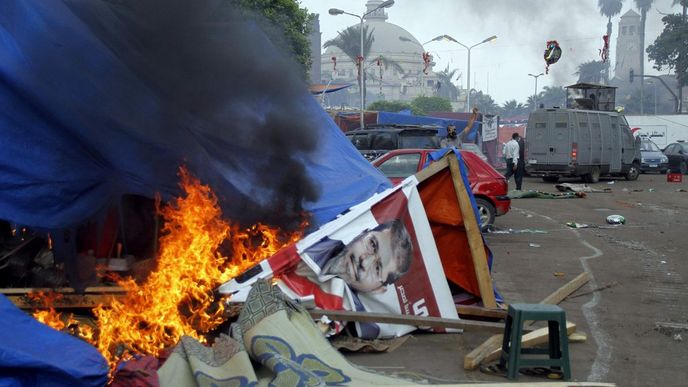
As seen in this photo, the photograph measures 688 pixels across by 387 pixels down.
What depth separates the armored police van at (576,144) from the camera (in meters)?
24.9

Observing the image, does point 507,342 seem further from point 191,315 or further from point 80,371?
point 80,371

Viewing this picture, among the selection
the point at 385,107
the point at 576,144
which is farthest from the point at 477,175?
the point at 385,107

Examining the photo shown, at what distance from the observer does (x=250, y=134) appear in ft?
21.9

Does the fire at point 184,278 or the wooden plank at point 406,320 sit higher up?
the fire at point 184,278

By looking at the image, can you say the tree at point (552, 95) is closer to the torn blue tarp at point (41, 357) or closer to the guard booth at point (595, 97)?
the guard booth at point (595, 97)

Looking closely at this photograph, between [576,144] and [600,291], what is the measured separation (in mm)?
17102

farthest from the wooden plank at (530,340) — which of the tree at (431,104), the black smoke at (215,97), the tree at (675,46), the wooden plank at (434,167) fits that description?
the tree at (431,104)

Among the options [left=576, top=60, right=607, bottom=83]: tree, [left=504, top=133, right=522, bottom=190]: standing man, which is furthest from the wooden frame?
[left=576, top=60, right=607, bottom=83]: tree

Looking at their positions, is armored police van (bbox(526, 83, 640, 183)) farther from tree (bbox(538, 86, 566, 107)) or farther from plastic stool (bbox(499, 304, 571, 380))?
tree (bbox(538, 86, 566, 107))

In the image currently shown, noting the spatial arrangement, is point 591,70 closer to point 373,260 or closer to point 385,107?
point 385,107

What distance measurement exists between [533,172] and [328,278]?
21.1m

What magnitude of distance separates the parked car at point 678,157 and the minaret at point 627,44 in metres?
88.4

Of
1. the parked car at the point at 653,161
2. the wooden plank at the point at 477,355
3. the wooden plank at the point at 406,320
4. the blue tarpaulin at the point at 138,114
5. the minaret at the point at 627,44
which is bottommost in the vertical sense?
the parked car at the point at 653,161

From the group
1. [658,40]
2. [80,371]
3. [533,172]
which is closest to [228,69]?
[80,371]
